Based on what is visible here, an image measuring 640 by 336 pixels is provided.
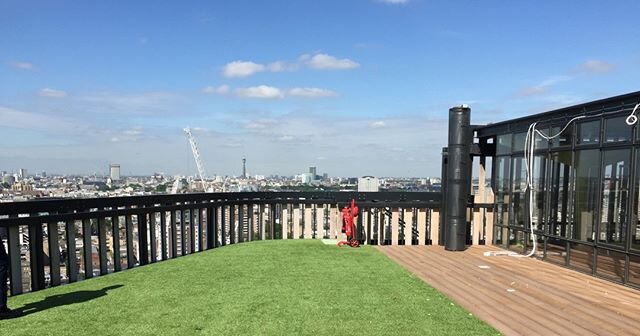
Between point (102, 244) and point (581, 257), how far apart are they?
743 cm

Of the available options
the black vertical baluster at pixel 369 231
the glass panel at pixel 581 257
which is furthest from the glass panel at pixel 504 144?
the black vertical baluster at pixel 369 231

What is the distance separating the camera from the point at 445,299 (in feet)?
14.8

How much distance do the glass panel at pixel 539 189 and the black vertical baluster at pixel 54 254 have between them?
7.81 meters

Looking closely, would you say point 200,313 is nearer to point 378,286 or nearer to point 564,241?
point 378,286

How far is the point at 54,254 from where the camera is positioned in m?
4.95

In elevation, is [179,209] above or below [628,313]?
above

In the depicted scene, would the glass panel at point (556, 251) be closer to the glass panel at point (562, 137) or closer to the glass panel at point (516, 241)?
the glass panel at point (516, 241)

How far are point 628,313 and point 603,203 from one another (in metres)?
2.15

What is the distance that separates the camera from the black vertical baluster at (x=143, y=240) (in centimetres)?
623

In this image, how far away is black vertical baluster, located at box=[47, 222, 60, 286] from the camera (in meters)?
4.91

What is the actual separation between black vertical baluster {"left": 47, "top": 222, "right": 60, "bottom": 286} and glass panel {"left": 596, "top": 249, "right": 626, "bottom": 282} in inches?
305

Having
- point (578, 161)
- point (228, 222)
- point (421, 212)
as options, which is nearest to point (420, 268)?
point (421, 212)

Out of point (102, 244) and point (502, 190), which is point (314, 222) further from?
point (102, 244)

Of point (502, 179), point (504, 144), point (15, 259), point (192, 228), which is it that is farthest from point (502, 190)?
point (15, 259)
